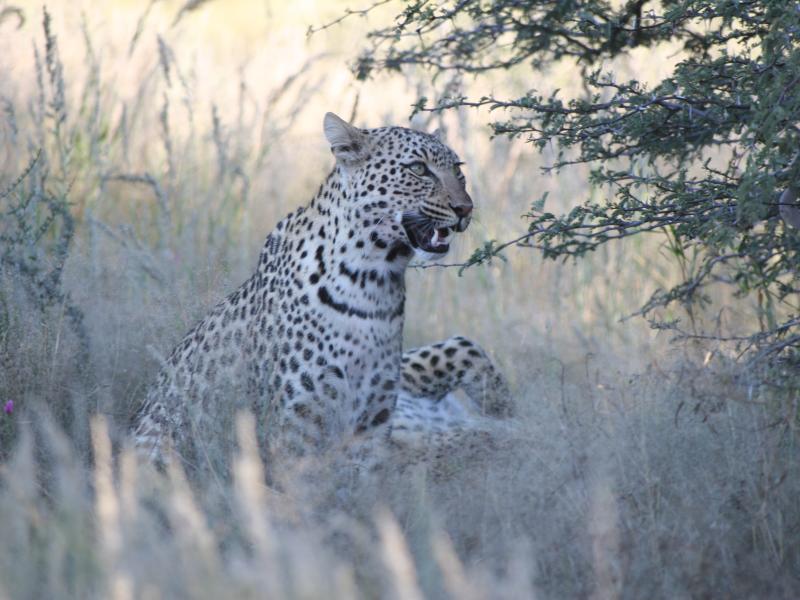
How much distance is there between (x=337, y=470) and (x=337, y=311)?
0.92 meters

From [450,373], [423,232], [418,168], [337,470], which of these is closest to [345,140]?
[418,168]

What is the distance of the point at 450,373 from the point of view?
6.86 meters

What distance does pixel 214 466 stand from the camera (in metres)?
4.80

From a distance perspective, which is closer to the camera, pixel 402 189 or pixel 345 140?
pixel 402 189

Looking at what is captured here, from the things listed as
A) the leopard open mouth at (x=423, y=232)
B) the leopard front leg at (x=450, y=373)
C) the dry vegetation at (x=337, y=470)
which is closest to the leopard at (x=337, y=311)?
the leopard open mouth at (x=423, y=232)

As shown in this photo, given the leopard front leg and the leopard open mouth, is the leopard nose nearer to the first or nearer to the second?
the leopard open mouth

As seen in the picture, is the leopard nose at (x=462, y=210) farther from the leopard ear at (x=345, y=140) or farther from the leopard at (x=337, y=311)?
the leopard ear at (x=345, y=140)

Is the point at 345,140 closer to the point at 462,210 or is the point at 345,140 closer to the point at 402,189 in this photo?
the point at 402,189

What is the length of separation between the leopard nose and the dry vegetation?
0.47m

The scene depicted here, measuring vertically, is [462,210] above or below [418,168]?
below

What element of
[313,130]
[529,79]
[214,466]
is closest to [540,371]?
[214,466]

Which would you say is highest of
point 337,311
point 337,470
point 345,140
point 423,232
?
point 345,140

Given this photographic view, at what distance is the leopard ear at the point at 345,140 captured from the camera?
559 centimetres

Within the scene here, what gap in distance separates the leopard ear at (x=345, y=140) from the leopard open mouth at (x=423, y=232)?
386 mm
